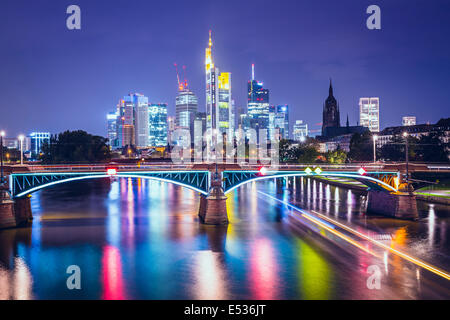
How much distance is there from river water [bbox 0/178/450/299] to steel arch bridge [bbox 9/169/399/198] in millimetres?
5262

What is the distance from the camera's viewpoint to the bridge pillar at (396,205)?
174 feet

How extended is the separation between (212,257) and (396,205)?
3235 cm

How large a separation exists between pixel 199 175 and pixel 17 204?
2487cm

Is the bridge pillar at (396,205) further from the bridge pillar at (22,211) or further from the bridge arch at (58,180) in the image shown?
the bridge pillar at (22,211)

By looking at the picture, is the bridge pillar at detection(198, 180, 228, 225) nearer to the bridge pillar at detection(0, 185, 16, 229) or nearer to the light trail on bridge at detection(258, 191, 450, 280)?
the light trail on bridge at detection(258, 191, 450, 280)

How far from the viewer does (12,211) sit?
4569cm

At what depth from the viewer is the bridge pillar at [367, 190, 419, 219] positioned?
53.0m

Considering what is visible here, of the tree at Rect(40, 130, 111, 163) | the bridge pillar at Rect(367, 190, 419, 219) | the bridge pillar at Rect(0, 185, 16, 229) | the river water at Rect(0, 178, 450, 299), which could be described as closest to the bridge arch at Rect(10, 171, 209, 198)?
the bridge pillar at Rect(0, 185, 16, 229)

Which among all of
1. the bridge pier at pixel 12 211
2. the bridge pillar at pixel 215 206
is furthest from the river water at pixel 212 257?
the bridge pier at pixel 12 211
